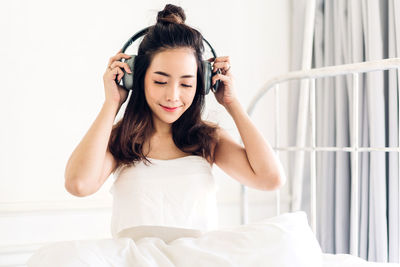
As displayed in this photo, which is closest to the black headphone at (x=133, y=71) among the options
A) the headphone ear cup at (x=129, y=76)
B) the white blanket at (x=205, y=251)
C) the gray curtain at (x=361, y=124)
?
the headphone ear cup at (x=129, y=76)

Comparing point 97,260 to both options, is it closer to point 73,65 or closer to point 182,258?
point 182,258

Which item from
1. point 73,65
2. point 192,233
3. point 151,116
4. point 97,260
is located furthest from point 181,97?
point 73,65

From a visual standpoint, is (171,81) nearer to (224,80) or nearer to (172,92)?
(172,92)

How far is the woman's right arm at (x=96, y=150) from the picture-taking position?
3.49 feet

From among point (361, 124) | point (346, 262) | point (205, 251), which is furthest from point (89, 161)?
point (361, 124)

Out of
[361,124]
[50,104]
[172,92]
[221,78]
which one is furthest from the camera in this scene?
[361,124]

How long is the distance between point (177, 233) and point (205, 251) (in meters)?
0.23

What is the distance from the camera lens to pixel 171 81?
106 cm

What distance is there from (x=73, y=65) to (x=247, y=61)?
819 millimetres

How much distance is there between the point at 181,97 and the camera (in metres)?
1.09

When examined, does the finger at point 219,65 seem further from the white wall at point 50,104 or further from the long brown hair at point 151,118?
the white wall at point 50,104

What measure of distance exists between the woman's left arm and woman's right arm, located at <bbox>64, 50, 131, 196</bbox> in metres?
0.24

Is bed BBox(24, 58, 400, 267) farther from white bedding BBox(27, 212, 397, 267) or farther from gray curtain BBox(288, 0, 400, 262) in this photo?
gray curtain BBox(288, 0, 400, 262)

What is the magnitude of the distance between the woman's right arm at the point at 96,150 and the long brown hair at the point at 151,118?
0.04 meters
